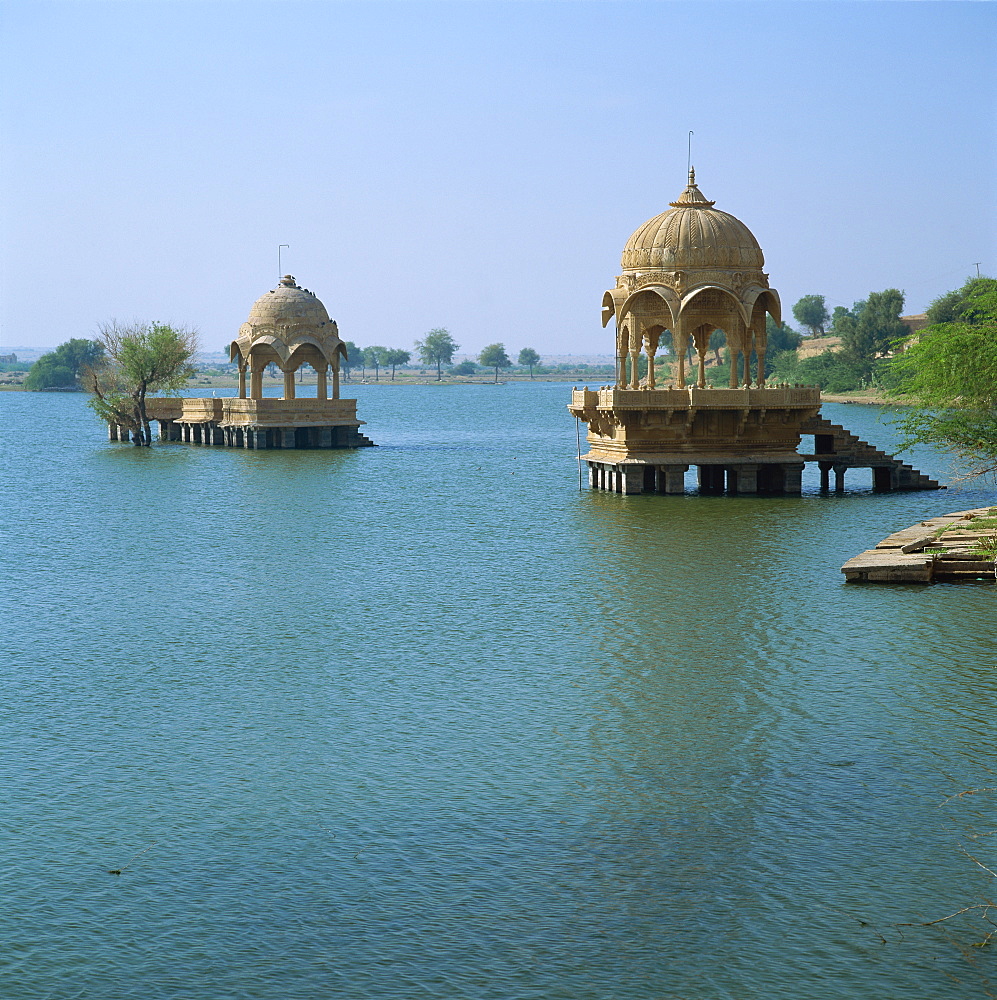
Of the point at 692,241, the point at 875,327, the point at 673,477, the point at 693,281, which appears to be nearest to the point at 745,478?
the point at 673,477

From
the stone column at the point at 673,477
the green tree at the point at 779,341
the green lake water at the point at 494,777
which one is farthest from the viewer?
the green tree at the point at 779,341

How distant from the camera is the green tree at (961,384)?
34031 millimetres

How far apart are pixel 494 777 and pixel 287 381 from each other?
2400 inches

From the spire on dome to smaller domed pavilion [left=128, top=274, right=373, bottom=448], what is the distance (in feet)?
98.4

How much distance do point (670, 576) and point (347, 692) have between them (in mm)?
Result: 11010

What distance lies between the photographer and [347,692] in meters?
19.0

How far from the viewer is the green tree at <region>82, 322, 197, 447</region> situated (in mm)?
76438

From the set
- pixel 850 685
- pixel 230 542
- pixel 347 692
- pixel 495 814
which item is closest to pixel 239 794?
pixel 495 814

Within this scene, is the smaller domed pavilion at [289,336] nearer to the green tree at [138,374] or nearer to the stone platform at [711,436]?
the green tree at [138,374]

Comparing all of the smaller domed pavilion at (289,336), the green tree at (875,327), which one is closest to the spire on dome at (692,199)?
the smaller domed pavilion at (289,336)

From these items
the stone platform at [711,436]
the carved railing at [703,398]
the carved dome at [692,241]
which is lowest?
the stone platform at [711,436]

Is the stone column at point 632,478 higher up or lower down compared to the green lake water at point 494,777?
higher up

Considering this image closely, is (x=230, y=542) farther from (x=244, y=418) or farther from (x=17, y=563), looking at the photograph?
(x=244, y=418)

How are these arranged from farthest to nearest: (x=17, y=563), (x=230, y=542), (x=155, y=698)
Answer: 1. (x=230, y=542)
2. (x=17, y=563)
3. (x=155, y=698)
